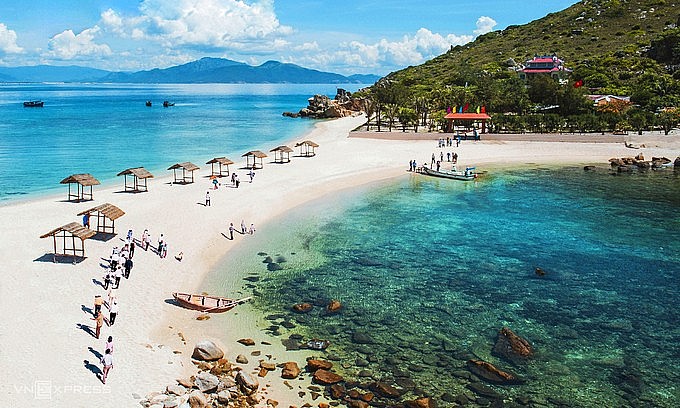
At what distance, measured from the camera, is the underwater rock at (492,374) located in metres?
15.4

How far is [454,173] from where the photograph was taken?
152 feet

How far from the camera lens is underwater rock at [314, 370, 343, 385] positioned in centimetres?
1508

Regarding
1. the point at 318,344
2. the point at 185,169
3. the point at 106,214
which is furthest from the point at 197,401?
the point at 185,169

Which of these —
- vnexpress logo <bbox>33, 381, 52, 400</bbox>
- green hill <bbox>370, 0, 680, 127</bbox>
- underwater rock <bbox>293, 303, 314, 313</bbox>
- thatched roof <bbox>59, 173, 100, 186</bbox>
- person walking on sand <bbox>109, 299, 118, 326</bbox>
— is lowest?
vnexpress logo <bbox>33, 381, 52, 400</bbox>

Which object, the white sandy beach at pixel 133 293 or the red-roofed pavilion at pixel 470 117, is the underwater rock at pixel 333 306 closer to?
the white sandy beach at pixel 133 293

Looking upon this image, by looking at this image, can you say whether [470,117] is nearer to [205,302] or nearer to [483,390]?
[205,302]

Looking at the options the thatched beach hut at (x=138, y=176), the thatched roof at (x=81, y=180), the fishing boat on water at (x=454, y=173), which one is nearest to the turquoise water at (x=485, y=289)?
the fishing boat on water at (x=454, y=173)

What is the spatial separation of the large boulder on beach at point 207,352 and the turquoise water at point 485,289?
248 cm

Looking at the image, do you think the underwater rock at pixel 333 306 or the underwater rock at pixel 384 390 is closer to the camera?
the underwater rock at pixel 384 390

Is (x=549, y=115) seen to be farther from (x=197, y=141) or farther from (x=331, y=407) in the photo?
(x=331, y=407)

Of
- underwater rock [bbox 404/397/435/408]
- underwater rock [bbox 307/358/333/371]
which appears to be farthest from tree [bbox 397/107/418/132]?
underwater rock [bbox 404/397/435/408]

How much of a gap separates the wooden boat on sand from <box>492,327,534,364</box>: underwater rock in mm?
9410

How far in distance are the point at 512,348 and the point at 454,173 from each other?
30706 millimetres

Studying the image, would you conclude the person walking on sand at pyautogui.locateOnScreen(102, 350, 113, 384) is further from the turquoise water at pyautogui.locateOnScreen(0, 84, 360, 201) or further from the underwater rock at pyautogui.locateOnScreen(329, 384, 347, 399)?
the turquoise water at pyautogui.locateOnScreen(0, 84, 360, 201)
